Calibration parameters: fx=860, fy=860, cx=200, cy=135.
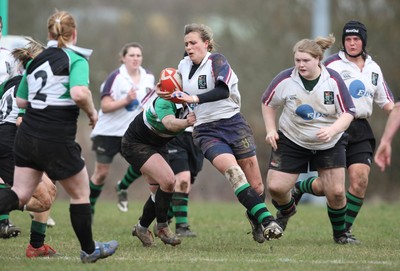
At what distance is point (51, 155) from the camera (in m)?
6.75

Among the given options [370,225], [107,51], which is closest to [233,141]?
[370,225]

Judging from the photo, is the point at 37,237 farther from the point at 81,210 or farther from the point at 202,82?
the point at 202,82

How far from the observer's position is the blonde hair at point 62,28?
A: 6793 millimetres

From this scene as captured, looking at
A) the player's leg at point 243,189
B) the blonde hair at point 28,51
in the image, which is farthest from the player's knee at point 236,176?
the blonde hair at point 28,51

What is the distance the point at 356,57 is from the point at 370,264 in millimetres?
2937

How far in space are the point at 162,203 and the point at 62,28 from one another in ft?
7.67

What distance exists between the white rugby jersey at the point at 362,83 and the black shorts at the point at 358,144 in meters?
0.12

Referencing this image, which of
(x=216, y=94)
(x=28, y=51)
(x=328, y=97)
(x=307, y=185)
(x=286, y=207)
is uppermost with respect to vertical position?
(x=28, y=51)

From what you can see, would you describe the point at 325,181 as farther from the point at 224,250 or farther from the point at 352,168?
the point at 224,250

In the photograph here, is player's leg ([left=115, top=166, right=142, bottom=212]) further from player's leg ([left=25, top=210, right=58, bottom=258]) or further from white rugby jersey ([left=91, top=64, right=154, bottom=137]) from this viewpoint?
player's leg ([left=25, top=210, right=58, bottom=258])

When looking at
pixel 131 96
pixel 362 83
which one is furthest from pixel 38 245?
pixel 131 96

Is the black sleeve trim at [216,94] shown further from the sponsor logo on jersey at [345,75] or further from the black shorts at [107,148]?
the black shorts at [107,148]

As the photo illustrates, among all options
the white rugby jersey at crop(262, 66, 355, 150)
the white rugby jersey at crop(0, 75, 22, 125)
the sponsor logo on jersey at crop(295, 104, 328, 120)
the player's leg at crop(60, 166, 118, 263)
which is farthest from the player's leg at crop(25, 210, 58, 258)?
the sponsor logo on jersey at crop(295, 104, 328, 120)

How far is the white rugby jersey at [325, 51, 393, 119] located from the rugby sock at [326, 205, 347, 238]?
3.54ft
